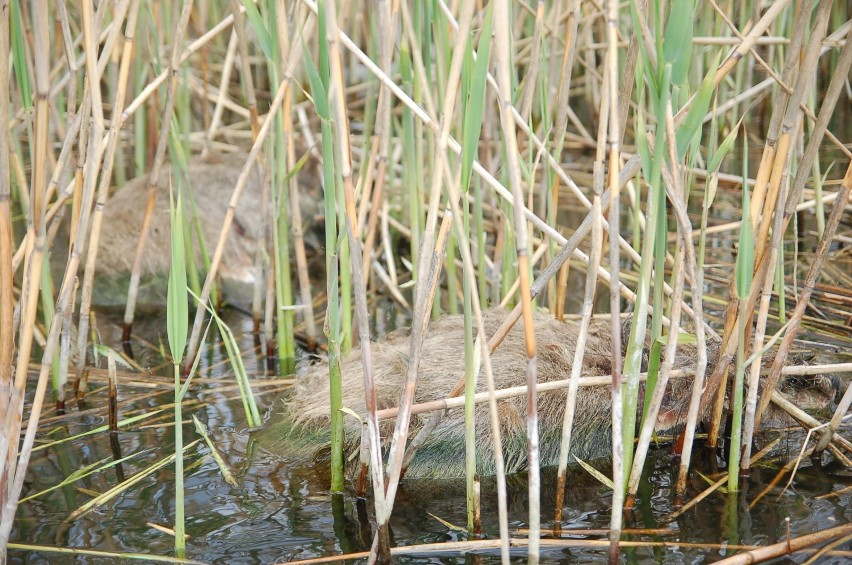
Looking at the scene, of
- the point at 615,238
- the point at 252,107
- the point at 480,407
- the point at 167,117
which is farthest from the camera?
the point at 252,107

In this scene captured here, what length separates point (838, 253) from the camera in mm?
3611

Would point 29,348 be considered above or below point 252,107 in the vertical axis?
below

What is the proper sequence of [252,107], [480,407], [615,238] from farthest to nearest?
[252,107] < [480,407] < [615,238]

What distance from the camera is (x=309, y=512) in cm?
210

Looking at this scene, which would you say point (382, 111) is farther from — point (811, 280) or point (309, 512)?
point (811, 280)

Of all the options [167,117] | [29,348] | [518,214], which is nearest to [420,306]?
[518,214]

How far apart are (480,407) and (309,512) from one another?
508mm

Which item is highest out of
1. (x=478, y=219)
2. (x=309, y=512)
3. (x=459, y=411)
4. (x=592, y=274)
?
(x=592, y=274)

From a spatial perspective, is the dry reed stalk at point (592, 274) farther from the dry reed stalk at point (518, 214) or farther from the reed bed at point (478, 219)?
the dry reed stalk at point (518, 214)

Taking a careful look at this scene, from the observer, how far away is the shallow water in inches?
76.2

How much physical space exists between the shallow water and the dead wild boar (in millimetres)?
62

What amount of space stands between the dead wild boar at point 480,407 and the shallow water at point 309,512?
62 mm

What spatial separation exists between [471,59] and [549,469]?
1149 mm

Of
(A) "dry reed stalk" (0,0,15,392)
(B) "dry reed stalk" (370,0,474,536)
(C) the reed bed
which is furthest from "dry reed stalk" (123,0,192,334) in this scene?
(B) "dry reed stalk" (370,0,474,536)
